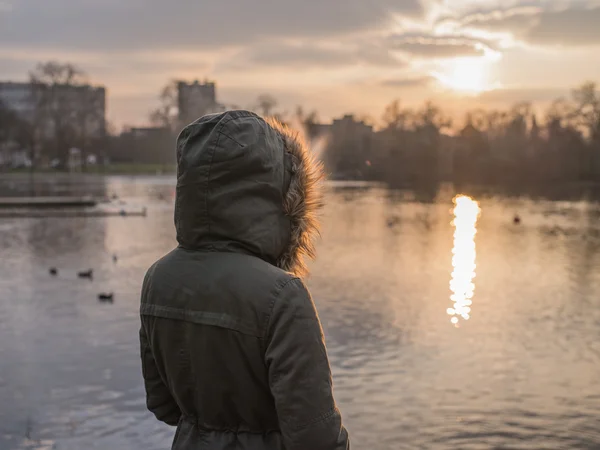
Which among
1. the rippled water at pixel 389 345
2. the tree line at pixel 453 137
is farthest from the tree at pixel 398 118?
the rippled water at pixel 389 345

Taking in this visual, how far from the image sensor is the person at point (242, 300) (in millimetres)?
2324

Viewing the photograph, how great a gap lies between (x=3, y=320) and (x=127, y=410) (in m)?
4.91

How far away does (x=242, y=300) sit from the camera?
7.75ft

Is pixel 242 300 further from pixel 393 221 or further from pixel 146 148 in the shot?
pixel 146 148

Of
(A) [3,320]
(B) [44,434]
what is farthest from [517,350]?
(A) [3,320]

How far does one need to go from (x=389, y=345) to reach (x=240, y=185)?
9033mm

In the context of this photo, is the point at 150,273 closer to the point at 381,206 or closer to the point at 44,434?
the point at 44,434

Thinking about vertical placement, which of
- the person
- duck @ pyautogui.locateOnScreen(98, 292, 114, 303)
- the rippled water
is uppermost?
the person

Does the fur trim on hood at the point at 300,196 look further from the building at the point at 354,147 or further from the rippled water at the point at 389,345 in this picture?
the building at the point at 354,147

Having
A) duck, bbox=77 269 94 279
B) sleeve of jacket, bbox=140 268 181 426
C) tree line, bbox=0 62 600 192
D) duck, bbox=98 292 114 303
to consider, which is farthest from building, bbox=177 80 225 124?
sleeve of jacket, bbox=140 268 181 426

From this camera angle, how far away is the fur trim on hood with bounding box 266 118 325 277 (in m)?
2.57

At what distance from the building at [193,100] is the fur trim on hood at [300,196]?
101941mm

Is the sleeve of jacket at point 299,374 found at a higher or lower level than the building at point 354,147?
lower

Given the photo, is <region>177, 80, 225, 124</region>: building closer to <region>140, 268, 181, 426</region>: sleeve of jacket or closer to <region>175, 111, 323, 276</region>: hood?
<region>140, 268, 181, 426</region>: sleeve of jacket
